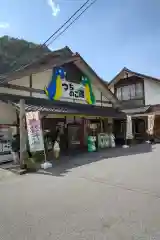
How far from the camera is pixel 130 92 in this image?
22.2 meters

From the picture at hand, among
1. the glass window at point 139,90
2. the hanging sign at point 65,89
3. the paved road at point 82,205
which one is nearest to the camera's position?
the paved road at point 82,205

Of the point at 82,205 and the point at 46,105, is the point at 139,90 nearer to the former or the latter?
the point at 46,105

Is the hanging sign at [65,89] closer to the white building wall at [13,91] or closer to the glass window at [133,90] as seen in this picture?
the white building wall at [13,91]

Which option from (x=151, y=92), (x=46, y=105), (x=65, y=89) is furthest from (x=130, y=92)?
(x=46, y=105)

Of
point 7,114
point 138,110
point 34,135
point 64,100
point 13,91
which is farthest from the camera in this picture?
point 138,110

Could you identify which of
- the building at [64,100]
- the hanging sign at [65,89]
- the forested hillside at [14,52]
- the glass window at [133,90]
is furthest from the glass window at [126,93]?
the forested hillside at [14,52]

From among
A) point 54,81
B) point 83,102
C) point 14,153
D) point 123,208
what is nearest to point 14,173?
point 14,153

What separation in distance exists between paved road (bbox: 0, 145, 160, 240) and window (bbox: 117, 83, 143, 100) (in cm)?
1494

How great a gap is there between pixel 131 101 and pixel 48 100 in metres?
12.0

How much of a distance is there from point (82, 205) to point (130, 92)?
18.9 m

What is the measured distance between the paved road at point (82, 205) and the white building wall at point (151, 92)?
45.1ft

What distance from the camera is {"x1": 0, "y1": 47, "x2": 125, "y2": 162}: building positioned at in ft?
33.7

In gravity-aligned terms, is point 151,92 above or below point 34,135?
Answer: above

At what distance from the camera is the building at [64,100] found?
33.7 feet
